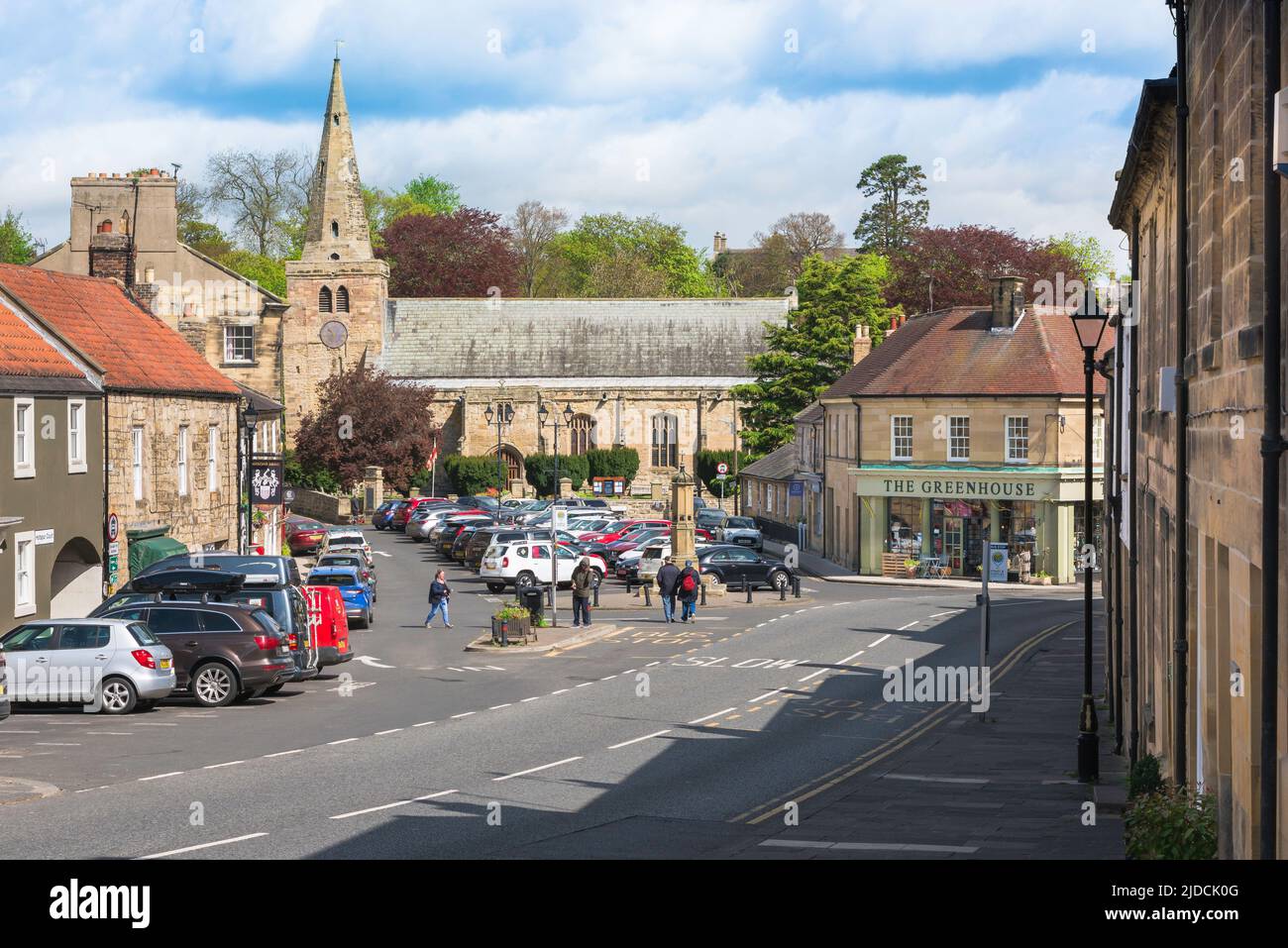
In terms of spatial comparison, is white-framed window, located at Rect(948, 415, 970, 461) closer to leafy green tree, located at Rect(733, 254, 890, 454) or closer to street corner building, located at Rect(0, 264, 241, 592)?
leafy green tree, located at Rect(733, 254, 890, 454)

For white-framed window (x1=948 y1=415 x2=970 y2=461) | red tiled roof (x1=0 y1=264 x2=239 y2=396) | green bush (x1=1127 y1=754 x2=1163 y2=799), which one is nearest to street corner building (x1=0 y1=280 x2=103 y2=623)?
red tiled roof (x1=0 y1=264 x2=239 y2=396)

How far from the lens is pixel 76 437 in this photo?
1357 inches

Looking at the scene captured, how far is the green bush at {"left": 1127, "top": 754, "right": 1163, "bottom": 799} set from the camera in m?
15.8

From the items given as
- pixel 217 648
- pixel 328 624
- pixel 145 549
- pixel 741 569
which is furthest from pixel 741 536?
pixel 217 648

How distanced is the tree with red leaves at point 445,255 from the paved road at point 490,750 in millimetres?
77320

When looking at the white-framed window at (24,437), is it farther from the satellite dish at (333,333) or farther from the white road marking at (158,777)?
the satellite dish at (333,333)

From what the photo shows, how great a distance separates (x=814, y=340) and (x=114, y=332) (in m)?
41.5

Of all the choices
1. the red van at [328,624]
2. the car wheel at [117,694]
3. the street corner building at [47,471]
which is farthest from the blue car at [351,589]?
the car wheel at [117,694]

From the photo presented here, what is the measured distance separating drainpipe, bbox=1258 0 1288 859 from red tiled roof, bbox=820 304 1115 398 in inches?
1766

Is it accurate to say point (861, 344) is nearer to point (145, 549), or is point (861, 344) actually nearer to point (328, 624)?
point (145, 549)

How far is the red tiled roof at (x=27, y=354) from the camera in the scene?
32312mm
